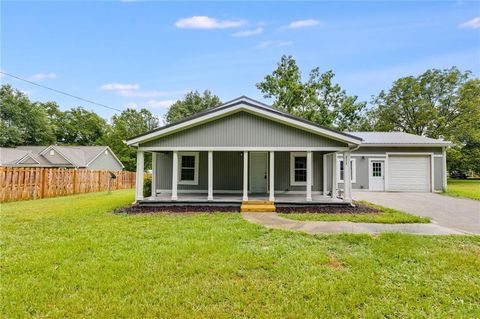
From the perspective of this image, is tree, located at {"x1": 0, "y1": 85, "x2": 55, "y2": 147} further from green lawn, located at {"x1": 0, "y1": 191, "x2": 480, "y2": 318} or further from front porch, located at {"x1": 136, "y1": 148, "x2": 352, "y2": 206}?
green lawn, located at {"x1": 0, "y1": 191, "x2": 480, "y2": 318}

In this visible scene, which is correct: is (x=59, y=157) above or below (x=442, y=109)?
below

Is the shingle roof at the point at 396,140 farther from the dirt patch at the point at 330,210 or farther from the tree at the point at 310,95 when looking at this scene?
the dirt patch at the point at 330,210

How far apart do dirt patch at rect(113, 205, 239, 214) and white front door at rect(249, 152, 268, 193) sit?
303 cm

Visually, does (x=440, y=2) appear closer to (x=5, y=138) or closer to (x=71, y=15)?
(x=71, y=15)

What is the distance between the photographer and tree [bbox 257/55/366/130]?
27031 mm

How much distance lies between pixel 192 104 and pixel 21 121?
80.4ft

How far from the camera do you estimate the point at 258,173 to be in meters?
13.0

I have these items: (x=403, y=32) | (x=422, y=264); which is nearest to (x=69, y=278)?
(x=422, y=264)

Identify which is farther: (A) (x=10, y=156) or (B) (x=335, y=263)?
(A) (x=10, y=156)

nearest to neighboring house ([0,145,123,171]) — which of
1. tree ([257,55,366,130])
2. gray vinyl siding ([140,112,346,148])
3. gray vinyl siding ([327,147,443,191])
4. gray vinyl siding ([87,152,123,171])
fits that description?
gray vinyl siding ([87,152,123,171])

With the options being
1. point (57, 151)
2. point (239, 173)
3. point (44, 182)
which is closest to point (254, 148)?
point (239, 173)

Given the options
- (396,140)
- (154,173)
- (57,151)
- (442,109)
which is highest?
(442,109)

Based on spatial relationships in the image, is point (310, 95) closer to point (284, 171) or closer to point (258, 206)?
point (284, 171)

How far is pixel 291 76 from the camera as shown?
28203 millimetres
